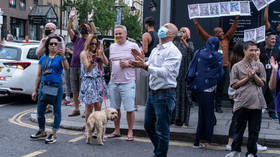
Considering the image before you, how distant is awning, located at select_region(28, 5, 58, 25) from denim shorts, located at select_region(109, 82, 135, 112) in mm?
31422

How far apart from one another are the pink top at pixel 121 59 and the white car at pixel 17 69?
14.6 feet

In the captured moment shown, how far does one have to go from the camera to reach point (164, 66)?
4543 mm

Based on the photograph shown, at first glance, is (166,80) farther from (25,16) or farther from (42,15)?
(25,16)

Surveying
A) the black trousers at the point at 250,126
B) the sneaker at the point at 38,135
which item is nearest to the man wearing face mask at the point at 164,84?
the black trousers at the point at 250,126

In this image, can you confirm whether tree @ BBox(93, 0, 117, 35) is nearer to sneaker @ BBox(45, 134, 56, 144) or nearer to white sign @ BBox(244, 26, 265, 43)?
white sign @ BBox(244, 26, 265, 43)

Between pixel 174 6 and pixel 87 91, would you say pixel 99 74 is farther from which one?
pixel 174 6

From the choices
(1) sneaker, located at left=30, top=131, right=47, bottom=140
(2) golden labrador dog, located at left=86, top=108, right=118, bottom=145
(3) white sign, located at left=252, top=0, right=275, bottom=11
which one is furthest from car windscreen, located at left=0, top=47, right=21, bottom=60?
(3) white sign, located at left=252, top=0, right=275, bottom=11

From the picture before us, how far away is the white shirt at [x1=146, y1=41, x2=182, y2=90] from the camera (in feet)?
14.7

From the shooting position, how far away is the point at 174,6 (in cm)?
988

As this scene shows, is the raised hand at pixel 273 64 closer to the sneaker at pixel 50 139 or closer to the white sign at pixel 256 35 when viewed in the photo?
the white sign at pixel 256 35

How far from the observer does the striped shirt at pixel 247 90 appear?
16.8 ft

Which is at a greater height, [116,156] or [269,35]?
[269,35]

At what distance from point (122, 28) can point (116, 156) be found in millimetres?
2156

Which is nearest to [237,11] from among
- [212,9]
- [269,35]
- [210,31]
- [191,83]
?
[212,9]
